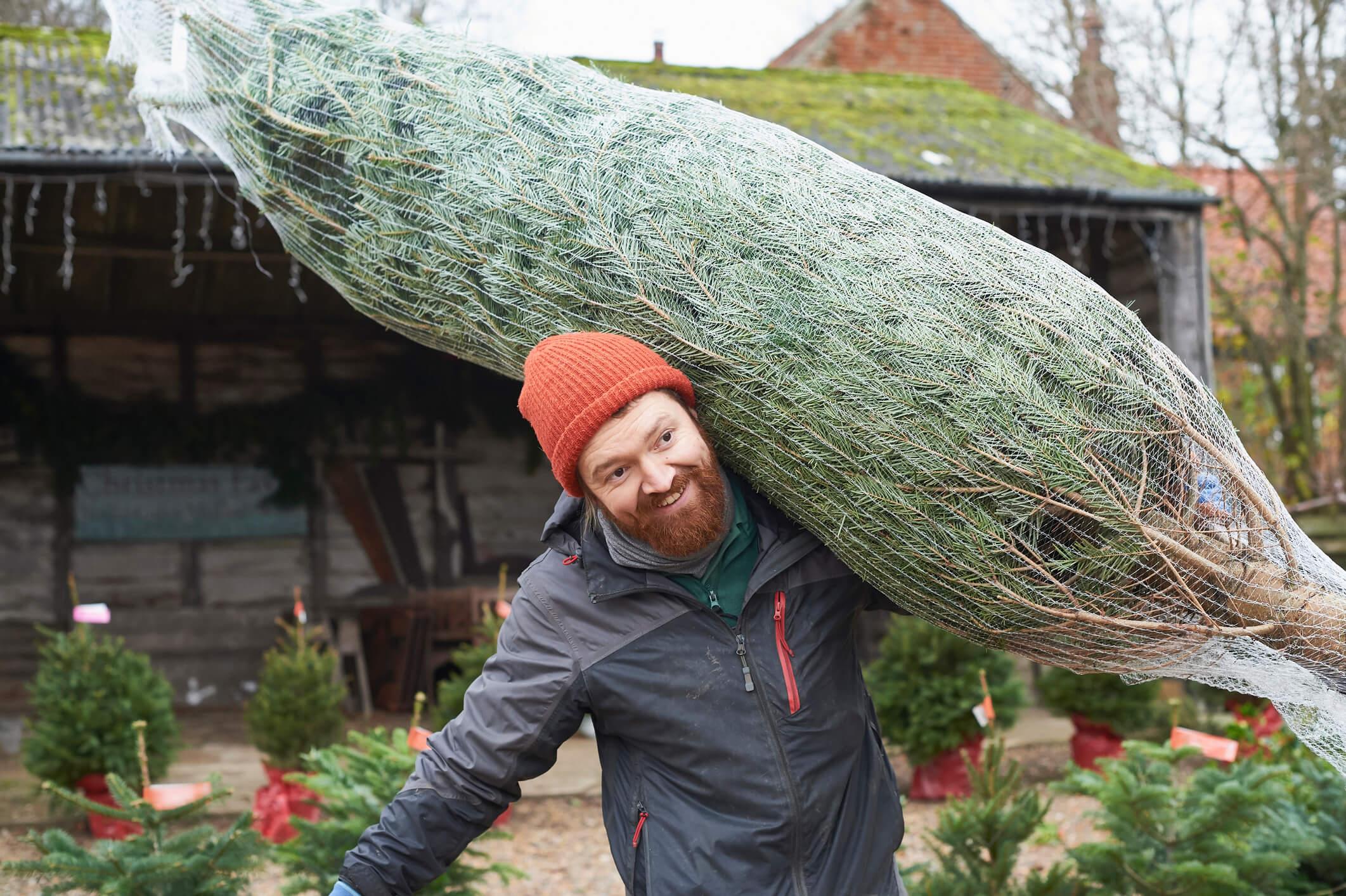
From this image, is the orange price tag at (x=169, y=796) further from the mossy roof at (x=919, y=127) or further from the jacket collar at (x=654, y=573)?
the mossy roof at (x=919, y=127)

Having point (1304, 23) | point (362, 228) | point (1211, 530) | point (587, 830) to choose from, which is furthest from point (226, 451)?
point (1304, 23)

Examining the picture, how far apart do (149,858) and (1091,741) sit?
15.2 feet

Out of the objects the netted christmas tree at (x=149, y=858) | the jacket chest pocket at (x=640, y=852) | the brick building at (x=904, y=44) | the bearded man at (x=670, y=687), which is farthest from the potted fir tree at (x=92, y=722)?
the brick building at (x=904, y=44)

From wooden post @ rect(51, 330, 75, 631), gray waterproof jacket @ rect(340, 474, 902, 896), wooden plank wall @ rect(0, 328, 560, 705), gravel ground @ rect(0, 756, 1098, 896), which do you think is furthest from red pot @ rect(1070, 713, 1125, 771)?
wooden post @ rect(51, 330, 75, 631)

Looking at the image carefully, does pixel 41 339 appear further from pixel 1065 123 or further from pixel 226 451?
pixel 1065 123

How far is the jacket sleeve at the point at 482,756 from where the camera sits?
6.03 ft

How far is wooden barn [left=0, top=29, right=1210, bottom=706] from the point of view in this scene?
6.86m

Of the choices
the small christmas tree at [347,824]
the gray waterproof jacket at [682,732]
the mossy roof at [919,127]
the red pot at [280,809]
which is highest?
the mossy roof at [919,127]

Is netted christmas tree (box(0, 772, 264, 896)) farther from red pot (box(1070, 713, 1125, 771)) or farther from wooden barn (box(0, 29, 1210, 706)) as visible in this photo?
wooden barn (box(0, 29, 1210, 706))

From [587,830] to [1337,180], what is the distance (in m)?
7.66

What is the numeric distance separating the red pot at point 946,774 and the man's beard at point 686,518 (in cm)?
406

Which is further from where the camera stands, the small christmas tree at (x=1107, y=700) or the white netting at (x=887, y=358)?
the small christmas tree at (x=1107, y=700)

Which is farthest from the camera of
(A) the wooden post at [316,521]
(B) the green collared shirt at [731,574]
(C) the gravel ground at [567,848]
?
(A) the wooden post at [316,521]

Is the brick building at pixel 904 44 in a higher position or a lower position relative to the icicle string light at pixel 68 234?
higher
